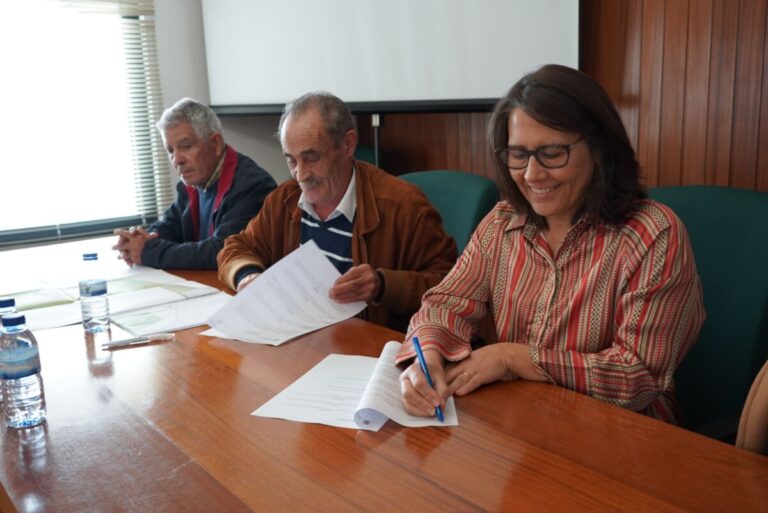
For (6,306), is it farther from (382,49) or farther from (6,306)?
(382,49)

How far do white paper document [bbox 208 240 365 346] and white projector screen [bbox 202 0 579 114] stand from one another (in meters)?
1.11

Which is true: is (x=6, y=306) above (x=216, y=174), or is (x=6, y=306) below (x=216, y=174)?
below

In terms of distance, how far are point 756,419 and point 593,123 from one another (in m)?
0.59

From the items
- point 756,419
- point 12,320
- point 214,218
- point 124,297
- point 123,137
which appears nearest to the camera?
point 756,419

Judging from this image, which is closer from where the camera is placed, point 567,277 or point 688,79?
point 567,277

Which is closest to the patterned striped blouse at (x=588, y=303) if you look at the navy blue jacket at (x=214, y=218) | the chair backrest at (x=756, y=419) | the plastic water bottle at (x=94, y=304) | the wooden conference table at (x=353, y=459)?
the wooden conference table at (x=353, y=459)

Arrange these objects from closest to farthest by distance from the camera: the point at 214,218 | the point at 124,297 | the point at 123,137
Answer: the point at 124,297, the point at 214,218, the point at 123,137

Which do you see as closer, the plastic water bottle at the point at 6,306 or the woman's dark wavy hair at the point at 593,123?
the plastic water bottle at the point at 6,306

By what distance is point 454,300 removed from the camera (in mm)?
1456

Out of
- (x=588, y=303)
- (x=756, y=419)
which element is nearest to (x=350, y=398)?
(x=588, y=303)

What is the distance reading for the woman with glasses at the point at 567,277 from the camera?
1206 millimetres

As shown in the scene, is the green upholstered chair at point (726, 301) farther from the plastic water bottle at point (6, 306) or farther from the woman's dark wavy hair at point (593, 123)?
the plastic water bottle at point (6, 306)

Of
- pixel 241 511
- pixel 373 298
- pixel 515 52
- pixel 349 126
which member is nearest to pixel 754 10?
pixel 515 52

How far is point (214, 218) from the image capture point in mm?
2510
